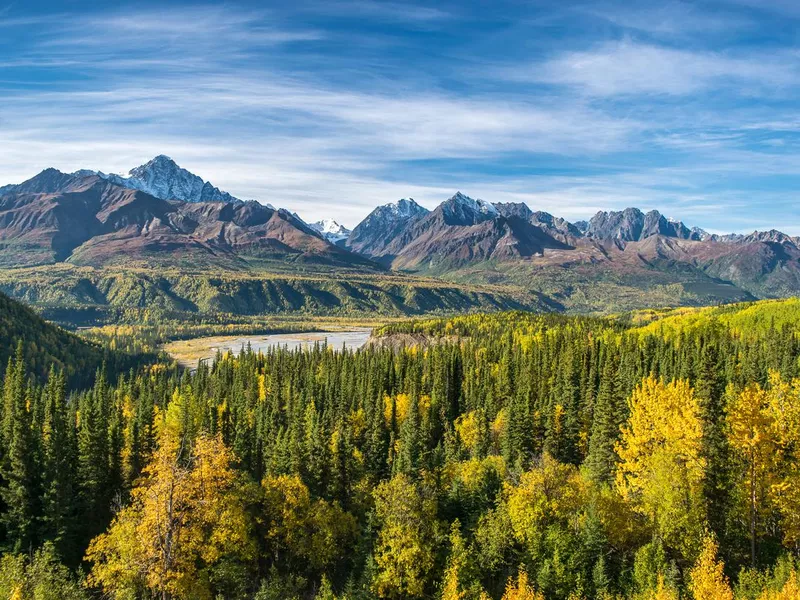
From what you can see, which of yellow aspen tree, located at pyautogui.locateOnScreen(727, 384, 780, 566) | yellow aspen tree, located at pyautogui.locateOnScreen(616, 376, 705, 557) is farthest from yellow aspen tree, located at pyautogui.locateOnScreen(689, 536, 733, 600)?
yellow aspen tree, located at pyautogui.locateOnScreen(616, 376, 705, 557)

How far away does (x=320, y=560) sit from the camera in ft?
232

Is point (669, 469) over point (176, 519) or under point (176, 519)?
under

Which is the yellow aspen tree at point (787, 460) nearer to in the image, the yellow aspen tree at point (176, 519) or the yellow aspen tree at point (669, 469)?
the yellow aspen tree at point (669, 469)

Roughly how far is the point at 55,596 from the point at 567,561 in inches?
1732

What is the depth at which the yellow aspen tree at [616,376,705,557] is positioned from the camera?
5894cm

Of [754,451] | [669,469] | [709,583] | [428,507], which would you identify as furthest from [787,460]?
[428,507]

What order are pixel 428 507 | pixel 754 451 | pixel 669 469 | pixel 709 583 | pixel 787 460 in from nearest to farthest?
pixel 709 583 → pixel 754 451 → pixel 787 460 → pixel 669 469 → pixel 428 507

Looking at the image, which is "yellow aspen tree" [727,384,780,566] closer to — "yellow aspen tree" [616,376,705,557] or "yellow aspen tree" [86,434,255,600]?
"yellow aspen tree" [616,376,705,557]

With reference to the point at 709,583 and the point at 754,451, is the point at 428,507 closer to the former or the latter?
the point at 709,583

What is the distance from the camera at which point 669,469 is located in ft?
207

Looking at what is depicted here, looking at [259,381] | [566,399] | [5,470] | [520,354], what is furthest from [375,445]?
[259,381]

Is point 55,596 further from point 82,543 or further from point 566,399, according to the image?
point 566,399

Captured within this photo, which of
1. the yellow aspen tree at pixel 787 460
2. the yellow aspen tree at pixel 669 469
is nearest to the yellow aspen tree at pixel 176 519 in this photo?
the yellow aspen tree at pixel 669 469

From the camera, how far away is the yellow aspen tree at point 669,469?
2320 inches
